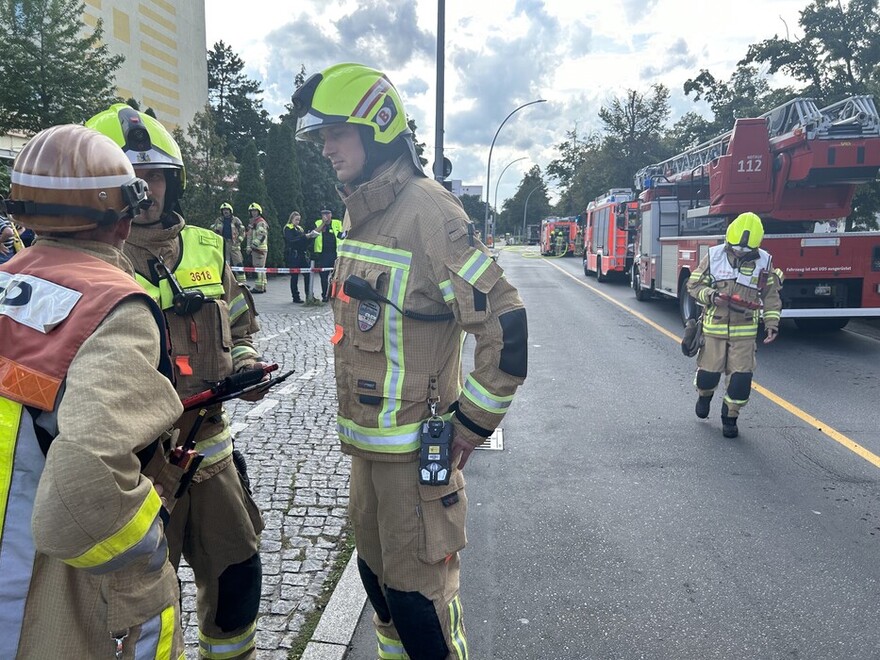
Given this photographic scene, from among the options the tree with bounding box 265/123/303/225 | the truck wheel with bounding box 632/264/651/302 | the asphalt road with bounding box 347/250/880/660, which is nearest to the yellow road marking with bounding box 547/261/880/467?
the asphalt road with bounding box 347/250/880/660

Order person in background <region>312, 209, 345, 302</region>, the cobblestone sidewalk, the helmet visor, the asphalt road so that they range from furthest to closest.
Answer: person in background <region>312, 209, 345, 302</region> → the cobblestone sidewalk → the asphalt road → the helmet visor

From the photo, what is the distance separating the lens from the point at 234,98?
59.4 meters

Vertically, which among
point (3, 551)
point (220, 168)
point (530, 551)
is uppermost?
point (220, 168)

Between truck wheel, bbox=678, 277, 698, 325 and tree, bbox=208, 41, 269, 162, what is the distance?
46.7 metres

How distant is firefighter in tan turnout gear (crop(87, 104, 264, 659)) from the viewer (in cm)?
236

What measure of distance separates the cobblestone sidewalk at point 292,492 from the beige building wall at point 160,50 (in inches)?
765

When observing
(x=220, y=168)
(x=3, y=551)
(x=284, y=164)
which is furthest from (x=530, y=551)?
(x=284, y=164)

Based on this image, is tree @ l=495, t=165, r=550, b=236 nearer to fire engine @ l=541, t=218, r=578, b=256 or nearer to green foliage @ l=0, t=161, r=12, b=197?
fire engine @ l=541, t=218, r=578, b=256

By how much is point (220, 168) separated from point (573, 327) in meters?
9.24

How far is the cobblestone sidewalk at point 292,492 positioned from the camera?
3.25 meters

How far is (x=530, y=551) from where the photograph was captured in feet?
13.0

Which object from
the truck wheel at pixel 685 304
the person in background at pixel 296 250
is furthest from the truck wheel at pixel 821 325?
the person in background at pixel 296 250

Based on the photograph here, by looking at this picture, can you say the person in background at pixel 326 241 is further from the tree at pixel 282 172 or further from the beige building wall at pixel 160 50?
the beige building wall at pixel 160 50

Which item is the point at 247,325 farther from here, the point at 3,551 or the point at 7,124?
the point at 7,124
